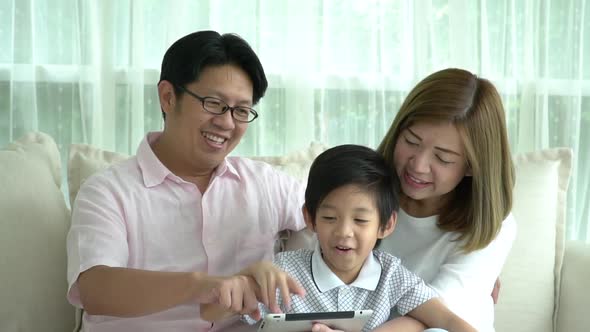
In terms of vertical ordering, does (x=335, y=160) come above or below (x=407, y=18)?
below

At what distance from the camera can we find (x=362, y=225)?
1699 millimetres

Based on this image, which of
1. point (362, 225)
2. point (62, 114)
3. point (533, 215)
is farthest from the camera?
point (62, 114)

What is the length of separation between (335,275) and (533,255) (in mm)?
910

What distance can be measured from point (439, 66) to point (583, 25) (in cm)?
65

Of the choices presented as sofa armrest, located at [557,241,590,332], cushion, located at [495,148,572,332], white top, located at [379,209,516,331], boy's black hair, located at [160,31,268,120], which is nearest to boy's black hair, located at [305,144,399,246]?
white top, located at [379,209,516,331]

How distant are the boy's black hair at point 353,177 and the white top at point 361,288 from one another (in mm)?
101

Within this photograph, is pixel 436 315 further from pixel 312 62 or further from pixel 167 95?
pixel 312 62

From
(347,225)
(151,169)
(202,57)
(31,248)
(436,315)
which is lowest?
(436,315)

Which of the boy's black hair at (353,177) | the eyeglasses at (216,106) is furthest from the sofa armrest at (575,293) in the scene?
the eyeglasses at (216,106)

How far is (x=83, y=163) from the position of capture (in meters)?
2.19

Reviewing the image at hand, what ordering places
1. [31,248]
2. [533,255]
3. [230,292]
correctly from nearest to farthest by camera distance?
[230,292], [31,248], [533,255]

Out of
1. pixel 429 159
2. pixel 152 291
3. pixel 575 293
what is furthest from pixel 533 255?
pixel 152 291

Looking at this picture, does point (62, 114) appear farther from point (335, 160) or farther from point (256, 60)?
point (335, 160)

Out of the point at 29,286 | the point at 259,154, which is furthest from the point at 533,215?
the point at 29,286
